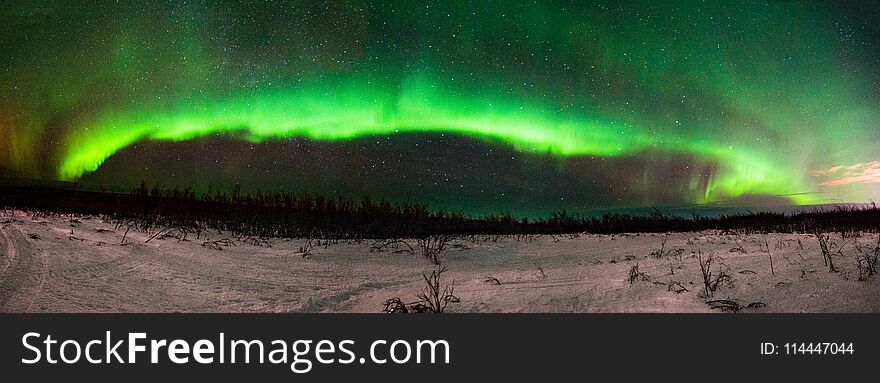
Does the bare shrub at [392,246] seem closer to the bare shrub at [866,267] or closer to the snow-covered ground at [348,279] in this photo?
the snow-covered ground at [348,279]

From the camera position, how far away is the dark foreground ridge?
1277 cm

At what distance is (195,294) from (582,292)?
389 cm

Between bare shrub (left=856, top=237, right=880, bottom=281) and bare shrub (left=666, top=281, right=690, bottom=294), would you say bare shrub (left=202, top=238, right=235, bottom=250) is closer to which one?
bare shrub (left=666, top=281, right=690, bottom=294)

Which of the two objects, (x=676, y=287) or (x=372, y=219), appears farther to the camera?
(x=372, y=219)

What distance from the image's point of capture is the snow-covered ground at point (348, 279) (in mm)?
4211

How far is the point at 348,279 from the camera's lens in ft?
19.5

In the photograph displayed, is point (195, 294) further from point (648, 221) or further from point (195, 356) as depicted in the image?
point (648, 221)

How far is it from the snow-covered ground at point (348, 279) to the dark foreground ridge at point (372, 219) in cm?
437

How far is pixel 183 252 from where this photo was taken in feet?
22.8

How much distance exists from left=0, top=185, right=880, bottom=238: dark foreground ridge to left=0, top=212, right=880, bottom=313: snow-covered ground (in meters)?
4.37

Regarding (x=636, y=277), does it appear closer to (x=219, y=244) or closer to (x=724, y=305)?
(x=724, y=305)

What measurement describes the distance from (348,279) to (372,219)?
10465mm

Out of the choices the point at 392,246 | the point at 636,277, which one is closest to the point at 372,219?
the point at 392,246

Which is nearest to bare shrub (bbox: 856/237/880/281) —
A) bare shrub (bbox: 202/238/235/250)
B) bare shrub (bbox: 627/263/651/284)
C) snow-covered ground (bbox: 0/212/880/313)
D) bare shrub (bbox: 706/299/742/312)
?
snow-covered ground (bbox: 0/212/880/313)
